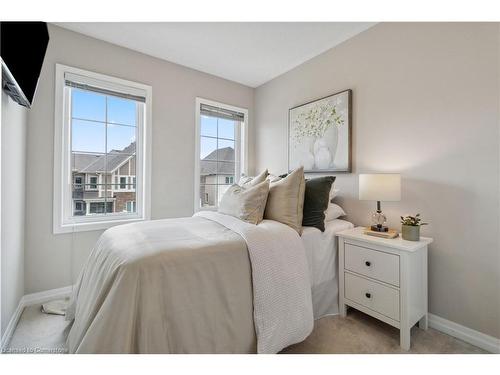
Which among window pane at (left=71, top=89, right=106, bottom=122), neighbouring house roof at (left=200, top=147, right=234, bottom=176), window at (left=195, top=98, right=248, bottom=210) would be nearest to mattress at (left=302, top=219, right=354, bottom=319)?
window at (left=195, top=98, right=248, bottom=210)

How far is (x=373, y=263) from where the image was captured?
1.65m

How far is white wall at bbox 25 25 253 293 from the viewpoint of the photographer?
2.08m

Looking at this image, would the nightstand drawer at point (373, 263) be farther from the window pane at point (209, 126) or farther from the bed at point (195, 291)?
the window pane at point (209, 126)

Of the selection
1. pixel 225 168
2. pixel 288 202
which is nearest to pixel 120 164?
pixel 225 168

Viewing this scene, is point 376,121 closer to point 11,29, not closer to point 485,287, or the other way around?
point 485,287

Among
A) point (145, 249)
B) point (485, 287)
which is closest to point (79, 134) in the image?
point (145, 249)

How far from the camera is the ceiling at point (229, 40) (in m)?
2.13

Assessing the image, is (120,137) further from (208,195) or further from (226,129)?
(226,129)

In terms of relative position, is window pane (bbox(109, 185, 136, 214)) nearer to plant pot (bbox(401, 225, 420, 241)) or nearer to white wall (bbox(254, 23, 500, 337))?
white wall (bbox(254, 23, 500, 337))

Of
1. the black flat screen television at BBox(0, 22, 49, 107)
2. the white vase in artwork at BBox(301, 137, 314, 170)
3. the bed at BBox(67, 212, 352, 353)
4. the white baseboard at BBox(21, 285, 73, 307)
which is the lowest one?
the white baseboard at BBox(21, 285, 73, 307)

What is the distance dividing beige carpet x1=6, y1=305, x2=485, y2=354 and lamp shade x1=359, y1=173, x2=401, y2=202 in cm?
95

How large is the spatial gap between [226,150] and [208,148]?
1.01 feet

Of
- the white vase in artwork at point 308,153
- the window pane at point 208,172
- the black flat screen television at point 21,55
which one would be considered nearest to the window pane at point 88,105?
the black flat screen television at point 21,55
